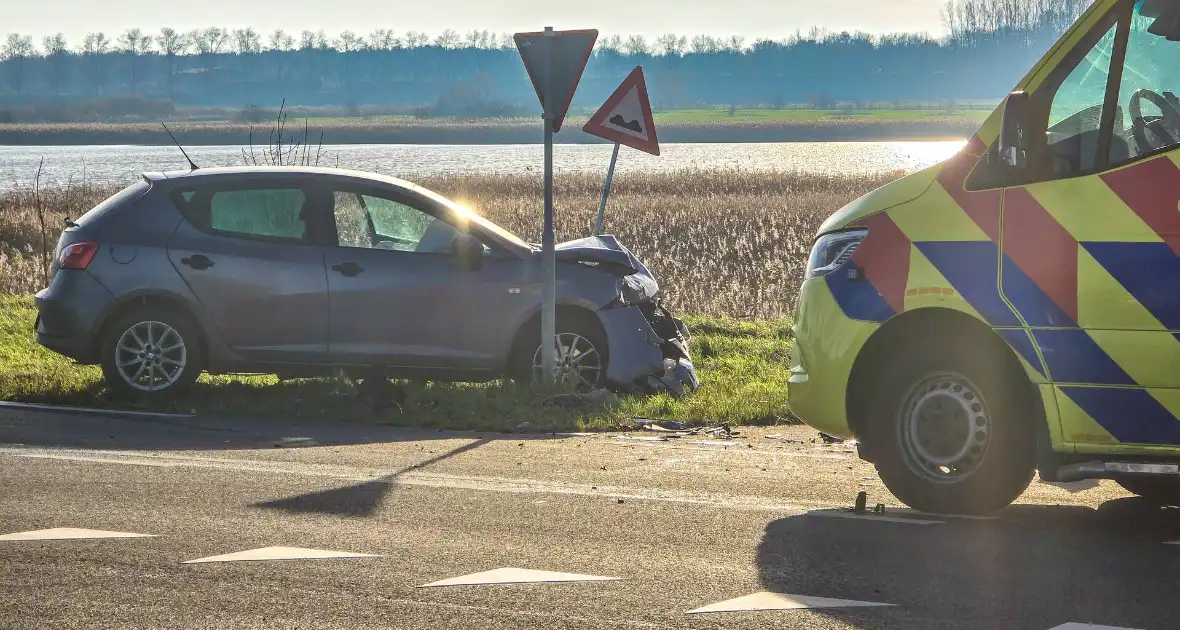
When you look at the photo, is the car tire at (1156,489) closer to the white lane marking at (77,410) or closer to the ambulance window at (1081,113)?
the ambulance window at (1081,113)

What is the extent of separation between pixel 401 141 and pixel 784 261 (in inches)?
4636

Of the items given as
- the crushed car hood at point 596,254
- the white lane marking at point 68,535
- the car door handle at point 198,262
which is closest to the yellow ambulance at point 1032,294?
the white lane marking at point 68,535

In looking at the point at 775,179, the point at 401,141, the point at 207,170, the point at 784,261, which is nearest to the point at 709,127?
the point at 401,141

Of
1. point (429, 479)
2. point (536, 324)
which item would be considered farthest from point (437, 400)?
point (429, 479)

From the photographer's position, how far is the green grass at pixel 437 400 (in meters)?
10.8

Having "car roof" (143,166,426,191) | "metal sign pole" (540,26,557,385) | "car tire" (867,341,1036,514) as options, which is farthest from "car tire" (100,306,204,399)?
"car tire" (867,341,1036,514)

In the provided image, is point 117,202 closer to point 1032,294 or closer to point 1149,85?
point 1032,294

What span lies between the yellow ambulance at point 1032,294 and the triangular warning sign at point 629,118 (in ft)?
19.5

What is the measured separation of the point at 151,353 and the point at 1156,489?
690 centimetres

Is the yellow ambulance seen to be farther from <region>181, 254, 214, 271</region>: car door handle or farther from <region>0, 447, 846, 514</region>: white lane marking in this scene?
<region>181, 254, 214, 271</region>: car door handle

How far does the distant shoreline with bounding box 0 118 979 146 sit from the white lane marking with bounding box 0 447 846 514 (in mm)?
130993

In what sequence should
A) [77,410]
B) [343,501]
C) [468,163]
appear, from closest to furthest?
[343,501] → [77,410] → [468,163]

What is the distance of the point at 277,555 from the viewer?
629 cm

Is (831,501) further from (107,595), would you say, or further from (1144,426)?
(107,595)
